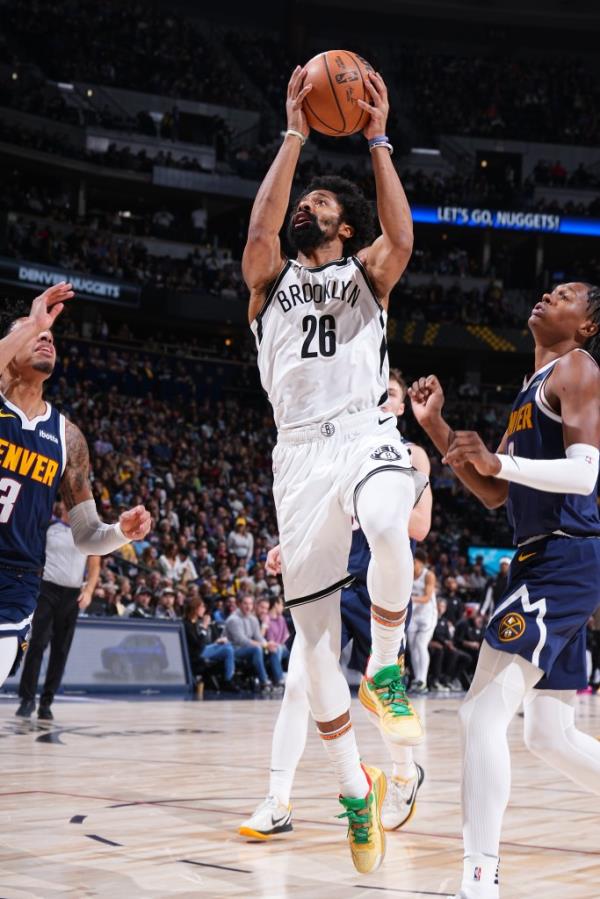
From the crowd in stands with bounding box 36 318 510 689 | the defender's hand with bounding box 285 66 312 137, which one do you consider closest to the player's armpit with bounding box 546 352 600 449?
the defender's hand with bounding box 285 66 312 137

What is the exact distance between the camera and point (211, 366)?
103 ft

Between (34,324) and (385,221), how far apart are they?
1386 millimetres

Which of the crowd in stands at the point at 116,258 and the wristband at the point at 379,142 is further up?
the crowd in stands at the point at 116,258

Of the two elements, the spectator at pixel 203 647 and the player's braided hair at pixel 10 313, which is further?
the spectator at pixel 203 647

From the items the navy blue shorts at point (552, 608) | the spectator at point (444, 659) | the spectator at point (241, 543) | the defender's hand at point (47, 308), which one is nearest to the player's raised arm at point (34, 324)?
the defender's hand at point (47, 308)

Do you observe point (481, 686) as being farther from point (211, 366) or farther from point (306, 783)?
point (211, 366)

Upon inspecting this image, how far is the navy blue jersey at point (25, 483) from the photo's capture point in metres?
4.33

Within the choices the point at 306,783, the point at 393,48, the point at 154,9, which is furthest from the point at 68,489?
the point at 393,48

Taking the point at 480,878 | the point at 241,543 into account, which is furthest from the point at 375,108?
the point at 241,543

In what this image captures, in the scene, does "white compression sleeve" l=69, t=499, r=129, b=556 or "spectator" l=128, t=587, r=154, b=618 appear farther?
"spectator" l=128, t=587, r=154, b=618

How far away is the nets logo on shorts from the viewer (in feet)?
13.1

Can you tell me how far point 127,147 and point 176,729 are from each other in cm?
2534

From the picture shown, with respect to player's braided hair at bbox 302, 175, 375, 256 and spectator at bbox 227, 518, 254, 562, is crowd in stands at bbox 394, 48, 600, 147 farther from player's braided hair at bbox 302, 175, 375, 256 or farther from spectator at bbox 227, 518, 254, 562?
player's braided hair at bbox 302, 175, 375, 256

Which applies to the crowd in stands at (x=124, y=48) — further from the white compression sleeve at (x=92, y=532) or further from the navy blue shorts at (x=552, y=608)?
the navy blue shorts at (x=552, y=608)
